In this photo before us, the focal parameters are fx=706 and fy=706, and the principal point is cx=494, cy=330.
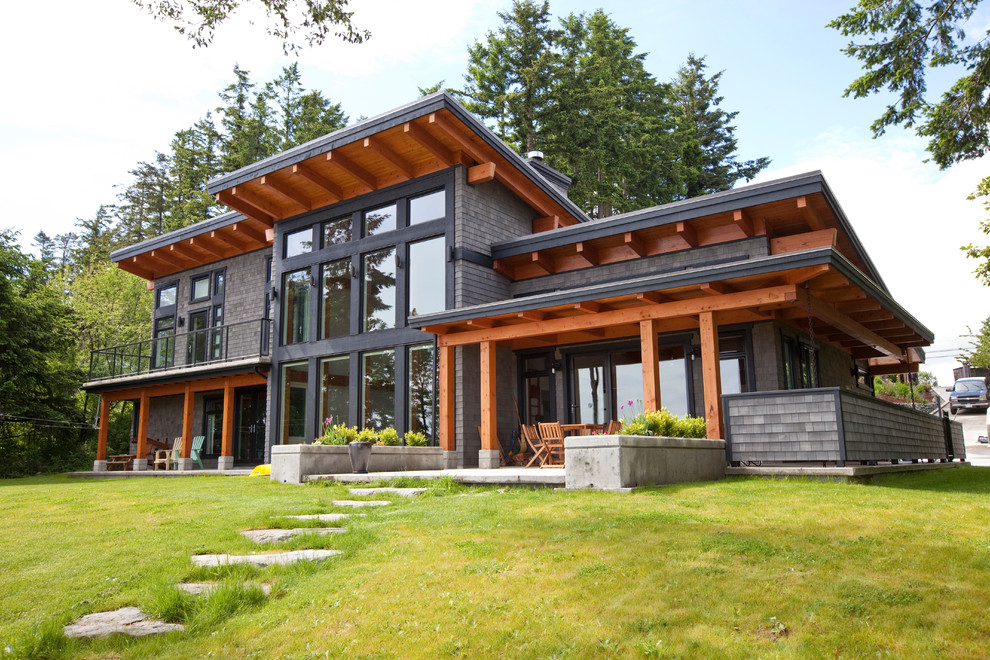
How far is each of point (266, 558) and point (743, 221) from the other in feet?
30.6

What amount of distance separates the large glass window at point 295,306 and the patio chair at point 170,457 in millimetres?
5655

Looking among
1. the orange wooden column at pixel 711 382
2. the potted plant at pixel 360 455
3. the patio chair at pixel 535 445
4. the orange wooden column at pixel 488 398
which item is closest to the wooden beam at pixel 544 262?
the orange wooden column at pixel 488 398

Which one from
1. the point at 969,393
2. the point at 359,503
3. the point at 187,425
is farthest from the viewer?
the point at 969,393

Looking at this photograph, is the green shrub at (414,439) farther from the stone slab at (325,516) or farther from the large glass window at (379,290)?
the stone slab at (325,516)

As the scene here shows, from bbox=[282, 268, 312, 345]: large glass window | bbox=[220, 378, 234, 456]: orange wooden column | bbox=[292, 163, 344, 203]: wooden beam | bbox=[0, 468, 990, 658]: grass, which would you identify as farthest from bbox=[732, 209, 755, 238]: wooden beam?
bbox=[220, 378, 234, 456]: orange wooden column

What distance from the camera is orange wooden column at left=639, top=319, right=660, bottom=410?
9909mm

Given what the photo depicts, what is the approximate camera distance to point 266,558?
5094mm

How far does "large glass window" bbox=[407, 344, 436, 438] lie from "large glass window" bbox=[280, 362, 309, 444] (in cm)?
331

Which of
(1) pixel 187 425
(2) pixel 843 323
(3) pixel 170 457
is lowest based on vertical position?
(3) pixel 170 457

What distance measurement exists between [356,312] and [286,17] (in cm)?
797

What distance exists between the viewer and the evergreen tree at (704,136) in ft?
108

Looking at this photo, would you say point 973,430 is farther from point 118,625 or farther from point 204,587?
point 118,625

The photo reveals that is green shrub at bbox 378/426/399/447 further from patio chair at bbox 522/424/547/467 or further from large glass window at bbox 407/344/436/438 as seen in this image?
patio chair at bbox 522/424/547/467

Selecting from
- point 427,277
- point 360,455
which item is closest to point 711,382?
point 360,455
